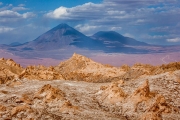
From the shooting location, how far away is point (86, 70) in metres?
88.8

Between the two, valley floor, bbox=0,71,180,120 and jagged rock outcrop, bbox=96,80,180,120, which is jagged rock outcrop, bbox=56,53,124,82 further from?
jagged rock outcrop, bbox=96,80,180,120

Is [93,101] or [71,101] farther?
[93,101]

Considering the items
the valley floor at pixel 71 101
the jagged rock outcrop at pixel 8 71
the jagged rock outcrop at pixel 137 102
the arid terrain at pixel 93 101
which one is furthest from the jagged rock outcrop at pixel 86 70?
the jagged rock outcrop at pixel 137 102

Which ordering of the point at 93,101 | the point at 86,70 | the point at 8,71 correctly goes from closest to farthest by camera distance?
the point at 93,101 < the point at 8,71 < the point at 86,70

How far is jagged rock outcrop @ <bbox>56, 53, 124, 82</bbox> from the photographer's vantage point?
259ft

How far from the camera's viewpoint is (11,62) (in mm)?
79375

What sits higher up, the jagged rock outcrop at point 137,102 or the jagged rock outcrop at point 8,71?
the jagged rock outcrop at point 8,71

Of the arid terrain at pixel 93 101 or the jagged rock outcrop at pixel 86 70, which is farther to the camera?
the jagged rock outcrop at pixel 86 70

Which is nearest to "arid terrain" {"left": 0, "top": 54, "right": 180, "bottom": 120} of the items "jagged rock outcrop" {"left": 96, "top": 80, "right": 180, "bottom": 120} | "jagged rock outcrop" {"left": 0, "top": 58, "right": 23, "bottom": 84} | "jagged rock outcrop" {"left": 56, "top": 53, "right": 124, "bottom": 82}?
"jagged rock outcrop" {"left": 96, "top": 80, "right": 180, "bottom": 120}

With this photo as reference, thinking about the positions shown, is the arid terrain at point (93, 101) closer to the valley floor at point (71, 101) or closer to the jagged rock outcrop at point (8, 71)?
the valley floor at point (71, 101)

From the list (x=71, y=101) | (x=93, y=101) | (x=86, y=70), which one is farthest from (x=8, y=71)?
(x=71, y=101)

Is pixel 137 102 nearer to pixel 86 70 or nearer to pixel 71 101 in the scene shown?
pixel 71 101

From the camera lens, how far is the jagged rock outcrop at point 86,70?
78887mm

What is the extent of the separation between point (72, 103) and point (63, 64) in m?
65.8
